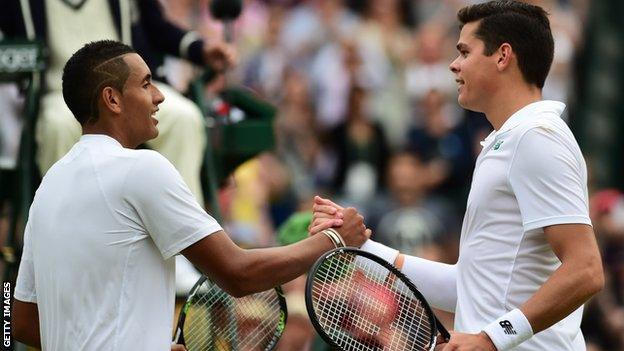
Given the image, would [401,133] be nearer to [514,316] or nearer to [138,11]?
[138,11]

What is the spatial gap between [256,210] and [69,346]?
7.57 m

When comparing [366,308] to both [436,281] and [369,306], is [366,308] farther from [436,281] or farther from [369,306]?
[436,281]

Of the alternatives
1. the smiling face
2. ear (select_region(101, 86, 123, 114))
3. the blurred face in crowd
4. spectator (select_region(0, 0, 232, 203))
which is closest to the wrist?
the blurred face in crowd

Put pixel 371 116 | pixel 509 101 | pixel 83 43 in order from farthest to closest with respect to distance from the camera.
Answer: pixel 371 116, pixel 83 43, pixel 509 101

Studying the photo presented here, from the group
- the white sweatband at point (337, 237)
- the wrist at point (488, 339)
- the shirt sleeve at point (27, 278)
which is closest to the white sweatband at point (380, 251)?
the white sweatband at point (337, 237)

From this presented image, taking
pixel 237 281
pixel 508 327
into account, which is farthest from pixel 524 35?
pixel 237 281

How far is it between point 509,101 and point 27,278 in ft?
5.67

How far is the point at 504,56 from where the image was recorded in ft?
17.6

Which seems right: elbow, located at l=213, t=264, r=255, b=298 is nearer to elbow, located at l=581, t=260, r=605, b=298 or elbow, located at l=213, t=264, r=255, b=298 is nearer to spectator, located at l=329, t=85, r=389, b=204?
elbow, located at l=581, t=260, r=605, b=298

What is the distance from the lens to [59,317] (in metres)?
5.04

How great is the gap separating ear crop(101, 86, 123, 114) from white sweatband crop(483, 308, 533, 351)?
142 cm

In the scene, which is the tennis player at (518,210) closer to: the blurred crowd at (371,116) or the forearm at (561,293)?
the forearm at (561,293)

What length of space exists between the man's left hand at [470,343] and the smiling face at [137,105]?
3.97 feet

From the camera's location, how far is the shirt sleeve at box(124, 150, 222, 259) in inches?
196
